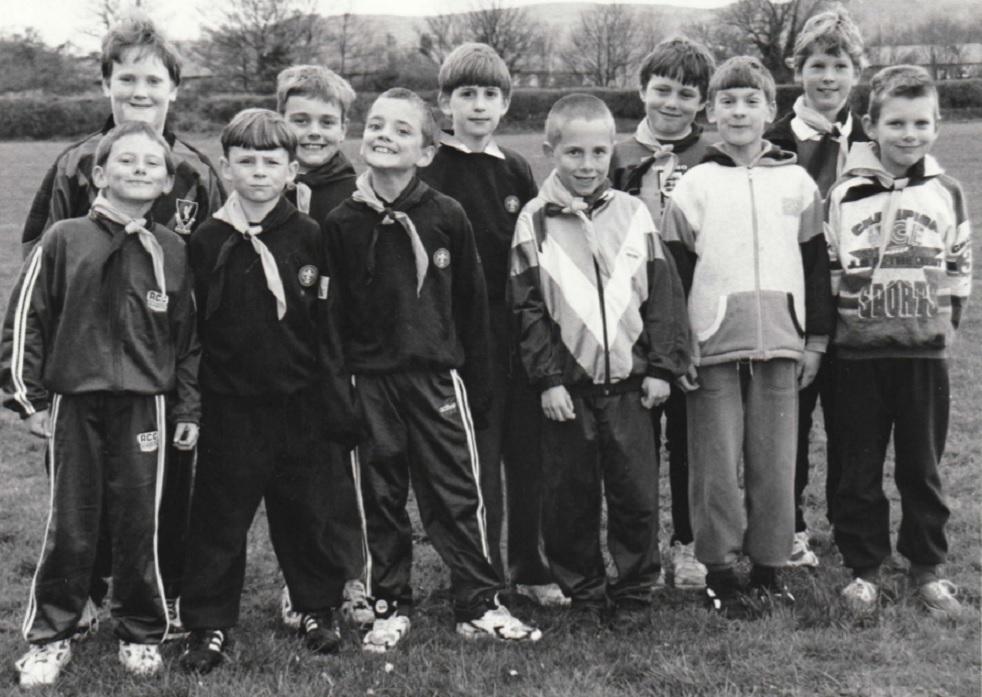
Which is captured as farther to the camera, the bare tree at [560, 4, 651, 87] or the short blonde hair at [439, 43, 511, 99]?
the bare tree at [560, 4, 651, 87]

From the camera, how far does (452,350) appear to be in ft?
13.5

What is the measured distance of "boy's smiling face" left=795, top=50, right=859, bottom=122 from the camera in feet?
16.0

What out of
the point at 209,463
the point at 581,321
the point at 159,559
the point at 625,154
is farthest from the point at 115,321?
the point at 625,154

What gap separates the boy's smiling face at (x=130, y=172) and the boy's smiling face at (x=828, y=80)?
9.73ft

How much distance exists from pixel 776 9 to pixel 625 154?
2663 inches

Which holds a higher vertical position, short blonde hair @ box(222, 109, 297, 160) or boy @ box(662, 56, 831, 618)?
short blonde hair @ box(222, 109, 297, 160)

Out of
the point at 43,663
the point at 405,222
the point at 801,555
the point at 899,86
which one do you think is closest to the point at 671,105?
the point at 899,86

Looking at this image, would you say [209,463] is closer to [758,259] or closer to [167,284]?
[167,284]

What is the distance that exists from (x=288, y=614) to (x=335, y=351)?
117 cm

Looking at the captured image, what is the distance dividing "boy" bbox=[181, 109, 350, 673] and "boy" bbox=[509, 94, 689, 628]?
859mm

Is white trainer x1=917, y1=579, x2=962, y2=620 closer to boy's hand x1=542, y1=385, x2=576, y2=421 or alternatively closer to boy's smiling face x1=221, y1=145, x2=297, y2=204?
boy's hand x1=542, y1=385, x2=576, y2=421

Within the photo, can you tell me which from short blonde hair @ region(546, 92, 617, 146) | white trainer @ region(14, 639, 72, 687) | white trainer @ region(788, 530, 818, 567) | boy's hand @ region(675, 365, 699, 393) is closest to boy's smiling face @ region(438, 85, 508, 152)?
short blonde hair @ region(546, 92, 617, 146)

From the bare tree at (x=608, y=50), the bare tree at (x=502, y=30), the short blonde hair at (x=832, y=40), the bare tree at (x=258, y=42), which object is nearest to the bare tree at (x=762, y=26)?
the bare tree at (x=608, y=50)

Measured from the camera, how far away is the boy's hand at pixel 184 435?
12.5 ft
